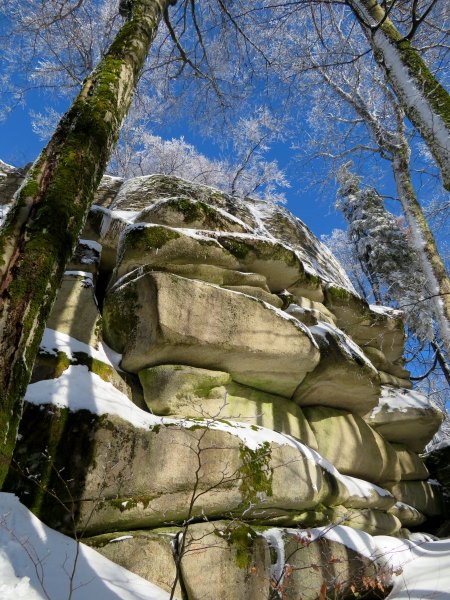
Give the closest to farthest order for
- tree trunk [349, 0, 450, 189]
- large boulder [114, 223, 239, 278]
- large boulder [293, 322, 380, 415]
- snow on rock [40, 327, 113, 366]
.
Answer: tree trunk [349, 0, 450, 189] < snow on rock [40, 327, 113, 366] < large boulder [114, 223, 239, 278] < large boulder [293, 322, 380, 415]

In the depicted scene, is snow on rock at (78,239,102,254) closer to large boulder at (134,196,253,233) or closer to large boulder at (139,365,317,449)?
large boulder at (134,196,253,233)

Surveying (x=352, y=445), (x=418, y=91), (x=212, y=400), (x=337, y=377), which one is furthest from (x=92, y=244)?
(x=352, y=445)

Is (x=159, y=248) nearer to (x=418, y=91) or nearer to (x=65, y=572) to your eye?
(x=418, y=91)

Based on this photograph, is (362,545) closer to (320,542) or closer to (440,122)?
(320,542)

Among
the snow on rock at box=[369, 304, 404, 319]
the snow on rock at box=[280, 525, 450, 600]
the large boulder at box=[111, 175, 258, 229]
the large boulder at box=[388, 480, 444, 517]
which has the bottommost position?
the snow on rock at box=[280, 525, 450, 600]

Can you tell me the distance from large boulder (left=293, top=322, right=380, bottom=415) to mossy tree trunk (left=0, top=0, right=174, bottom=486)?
427cm

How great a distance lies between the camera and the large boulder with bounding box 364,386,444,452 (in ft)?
24.4

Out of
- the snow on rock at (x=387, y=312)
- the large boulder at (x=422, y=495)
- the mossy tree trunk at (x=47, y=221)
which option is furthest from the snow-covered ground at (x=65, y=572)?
the snow on rock at (x=387, y=312)

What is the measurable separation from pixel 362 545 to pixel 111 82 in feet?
18.6

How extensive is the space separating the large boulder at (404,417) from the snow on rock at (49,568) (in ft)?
17.6

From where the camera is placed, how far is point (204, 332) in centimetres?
525

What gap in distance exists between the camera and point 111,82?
3.77m

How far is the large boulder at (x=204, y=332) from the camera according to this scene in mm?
5129

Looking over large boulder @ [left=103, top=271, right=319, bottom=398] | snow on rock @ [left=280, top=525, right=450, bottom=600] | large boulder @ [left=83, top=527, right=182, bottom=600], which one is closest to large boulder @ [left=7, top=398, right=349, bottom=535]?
large boulder @ [left=83, top=527, right=182, bottom=600]
